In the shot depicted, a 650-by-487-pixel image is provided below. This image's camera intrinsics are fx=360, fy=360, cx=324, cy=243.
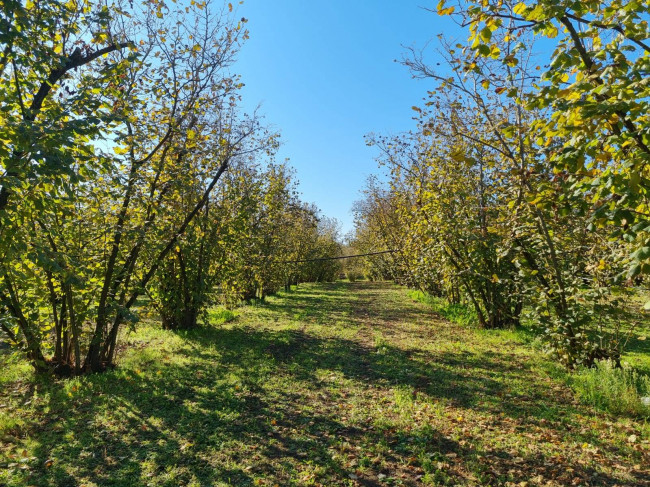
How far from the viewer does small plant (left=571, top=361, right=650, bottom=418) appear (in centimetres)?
448

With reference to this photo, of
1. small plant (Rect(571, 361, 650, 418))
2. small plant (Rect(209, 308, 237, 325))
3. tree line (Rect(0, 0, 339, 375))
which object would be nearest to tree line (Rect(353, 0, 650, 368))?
Answer: small plant (Rect(571, 361, 650, 418))

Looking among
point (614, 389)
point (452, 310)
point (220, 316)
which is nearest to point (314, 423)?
point (614, 389)

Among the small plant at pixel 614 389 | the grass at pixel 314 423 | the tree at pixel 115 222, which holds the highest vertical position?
the tree at pixel 115 222

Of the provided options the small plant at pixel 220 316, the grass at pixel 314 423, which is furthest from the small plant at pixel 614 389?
the small plant at pixel 220 316

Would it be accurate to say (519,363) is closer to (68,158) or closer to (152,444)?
(152,444)

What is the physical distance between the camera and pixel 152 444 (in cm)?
405

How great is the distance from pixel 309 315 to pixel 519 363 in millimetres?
7452

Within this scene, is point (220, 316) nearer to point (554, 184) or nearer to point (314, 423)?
point (314, 423)

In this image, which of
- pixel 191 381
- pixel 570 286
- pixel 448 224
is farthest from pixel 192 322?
pixel 570 286

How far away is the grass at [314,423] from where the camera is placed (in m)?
3.50

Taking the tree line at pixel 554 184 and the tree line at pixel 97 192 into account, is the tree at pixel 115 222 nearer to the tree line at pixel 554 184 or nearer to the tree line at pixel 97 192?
the tree line at pixel 97 192

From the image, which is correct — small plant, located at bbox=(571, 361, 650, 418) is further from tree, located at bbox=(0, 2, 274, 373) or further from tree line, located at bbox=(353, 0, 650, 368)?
tree, located at bbox=(0, 2, 274, 373)

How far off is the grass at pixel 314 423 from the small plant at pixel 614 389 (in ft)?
0.65

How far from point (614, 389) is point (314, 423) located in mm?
3910
